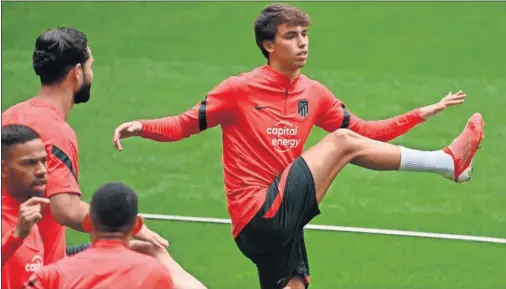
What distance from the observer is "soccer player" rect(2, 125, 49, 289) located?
8258 mm

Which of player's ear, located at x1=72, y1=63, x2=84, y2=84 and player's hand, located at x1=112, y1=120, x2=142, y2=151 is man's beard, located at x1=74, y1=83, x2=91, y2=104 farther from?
player's hand, located at x1=112, y1=120, x2=142, y2=151

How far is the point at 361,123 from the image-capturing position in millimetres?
10516

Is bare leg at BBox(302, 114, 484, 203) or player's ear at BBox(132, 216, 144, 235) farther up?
player's ear at BBox(132, 216, 144, 235)

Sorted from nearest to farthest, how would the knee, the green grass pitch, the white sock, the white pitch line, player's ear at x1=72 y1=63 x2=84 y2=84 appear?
player's ear at x1=72 y1=63 x2=84 y2=84 → the knee → the white sock → the green grass pitch → the white pitch line

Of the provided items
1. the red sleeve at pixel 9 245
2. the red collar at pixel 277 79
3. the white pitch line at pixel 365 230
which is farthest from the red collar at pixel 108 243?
the white pitch line at pixel 365 230

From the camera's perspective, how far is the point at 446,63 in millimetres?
16641

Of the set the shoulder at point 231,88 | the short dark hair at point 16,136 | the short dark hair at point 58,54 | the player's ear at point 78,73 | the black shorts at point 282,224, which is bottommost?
the black shorts at point 282,224

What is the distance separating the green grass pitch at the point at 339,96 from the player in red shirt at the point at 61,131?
9.92 ft

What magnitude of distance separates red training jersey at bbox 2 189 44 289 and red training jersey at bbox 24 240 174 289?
717 millimetres

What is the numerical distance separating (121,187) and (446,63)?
9642 mm

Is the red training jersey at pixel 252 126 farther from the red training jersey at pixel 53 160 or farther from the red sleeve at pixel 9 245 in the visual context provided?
the red sleeve at pixel 9 245

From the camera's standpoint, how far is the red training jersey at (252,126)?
1000 cm

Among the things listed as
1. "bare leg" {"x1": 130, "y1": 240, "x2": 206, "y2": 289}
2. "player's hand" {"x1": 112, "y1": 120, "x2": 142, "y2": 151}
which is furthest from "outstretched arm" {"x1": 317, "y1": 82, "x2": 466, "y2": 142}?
"bare leg" {"x1": 130, "y1": 240, "x2": 206, "y2": 289}

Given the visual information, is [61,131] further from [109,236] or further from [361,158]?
[361,158]
